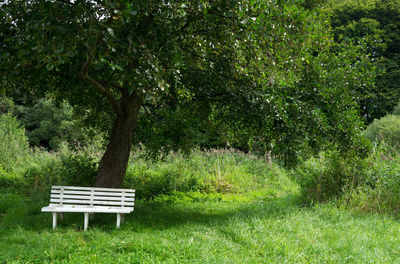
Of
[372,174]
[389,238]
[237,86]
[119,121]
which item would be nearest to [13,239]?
[119,121]

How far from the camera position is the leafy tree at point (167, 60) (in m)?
3.68

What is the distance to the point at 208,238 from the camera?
4.66 meters

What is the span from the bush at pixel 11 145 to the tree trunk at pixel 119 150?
6.28m

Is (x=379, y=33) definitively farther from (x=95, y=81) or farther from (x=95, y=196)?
(x=95, y=196)

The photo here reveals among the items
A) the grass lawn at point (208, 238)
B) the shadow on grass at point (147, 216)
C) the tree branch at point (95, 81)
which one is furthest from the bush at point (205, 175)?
the tree branch at point (95, 81)

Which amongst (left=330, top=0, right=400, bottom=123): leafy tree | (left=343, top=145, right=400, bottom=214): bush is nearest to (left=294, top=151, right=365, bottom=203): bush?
(left=343, top=145, right=400, bottom=214): bush

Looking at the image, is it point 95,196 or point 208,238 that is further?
point 95,196

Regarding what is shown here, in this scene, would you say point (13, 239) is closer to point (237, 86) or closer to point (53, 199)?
point (53, 199)

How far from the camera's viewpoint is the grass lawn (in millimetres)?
3984

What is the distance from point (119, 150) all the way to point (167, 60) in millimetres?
2390

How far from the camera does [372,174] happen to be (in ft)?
24.1

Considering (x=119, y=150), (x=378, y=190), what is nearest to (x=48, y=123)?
(x=119, y=150)

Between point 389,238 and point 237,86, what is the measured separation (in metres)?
3.52

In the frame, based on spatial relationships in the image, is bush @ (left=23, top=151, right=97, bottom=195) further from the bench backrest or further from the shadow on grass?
the bench backrest
